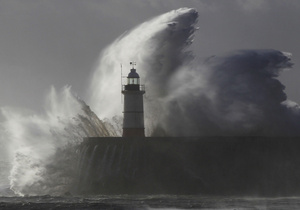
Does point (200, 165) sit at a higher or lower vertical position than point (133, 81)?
lower

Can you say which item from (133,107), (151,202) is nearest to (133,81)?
(133,107)

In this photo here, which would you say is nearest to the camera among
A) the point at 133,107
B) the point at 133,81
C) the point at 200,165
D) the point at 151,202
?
the point at 151,202

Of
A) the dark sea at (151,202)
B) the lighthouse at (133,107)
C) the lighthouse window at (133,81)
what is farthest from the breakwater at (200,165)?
the lighthouse window at (133,81)

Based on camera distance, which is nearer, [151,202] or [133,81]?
[151,202]

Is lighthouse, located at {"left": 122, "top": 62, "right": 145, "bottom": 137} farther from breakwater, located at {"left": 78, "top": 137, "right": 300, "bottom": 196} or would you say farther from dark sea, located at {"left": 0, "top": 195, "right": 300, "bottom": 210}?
dark sea, located at {"left": 0, "top": 195, "right": 300, "bottom": 210}

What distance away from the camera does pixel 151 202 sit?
46.4m

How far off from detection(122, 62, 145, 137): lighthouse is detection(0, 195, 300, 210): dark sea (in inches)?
149

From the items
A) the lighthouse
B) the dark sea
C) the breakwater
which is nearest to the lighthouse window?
the lighthouse

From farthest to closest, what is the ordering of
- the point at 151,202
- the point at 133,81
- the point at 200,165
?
the point at 133,81, the point at 200,165, the point at 151,202

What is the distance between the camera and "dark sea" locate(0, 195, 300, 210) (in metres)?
44.9

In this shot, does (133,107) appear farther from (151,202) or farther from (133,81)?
(151,202)

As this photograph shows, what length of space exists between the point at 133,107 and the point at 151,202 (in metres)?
7.01

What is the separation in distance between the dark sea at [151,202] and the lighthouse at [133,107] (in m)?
3.78

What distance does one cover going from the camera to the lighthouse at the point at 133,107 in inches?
2053
